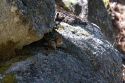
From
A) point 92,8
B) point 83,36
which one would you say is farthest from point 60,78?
point 92,8

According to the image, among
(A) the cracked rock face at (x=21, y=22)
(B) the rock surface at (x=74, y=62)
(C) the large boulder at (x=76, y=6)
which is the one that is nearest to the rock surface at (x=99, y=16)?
(C) the large boulder at (x=76, y=6)

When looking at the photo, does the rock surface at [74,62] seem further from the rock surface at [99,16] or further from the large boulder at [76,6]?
the rock surface at [99,16]

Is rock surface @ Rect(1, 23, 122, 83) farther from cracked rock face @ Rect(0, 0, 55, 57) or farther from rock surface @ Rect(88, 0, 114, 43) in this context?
rock surface @ Rect(88, 0, 114, 43)

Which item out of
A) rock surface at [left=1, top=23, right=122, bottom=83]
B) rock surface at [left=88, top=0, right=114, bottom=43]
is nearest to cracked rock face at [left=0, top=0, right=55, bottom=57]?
rock surface at [left=1, top=23, right=122, bottom=83]

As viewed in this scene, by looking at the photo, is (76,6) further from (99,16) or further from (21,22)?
(21,22)

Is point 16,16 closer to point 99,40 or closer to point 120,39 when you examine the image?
point 99,40
